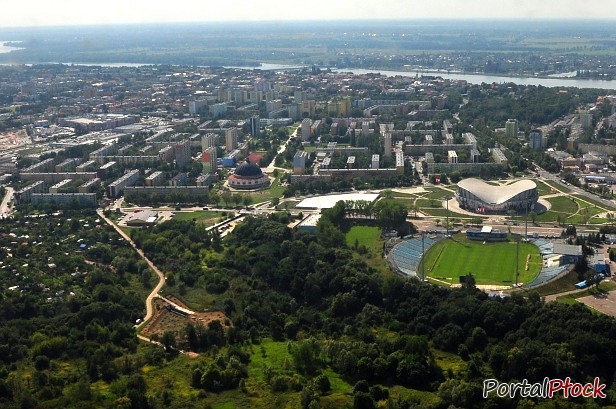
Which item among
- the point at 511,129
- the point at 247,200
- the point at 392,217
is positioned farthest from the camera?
the point at 511,129

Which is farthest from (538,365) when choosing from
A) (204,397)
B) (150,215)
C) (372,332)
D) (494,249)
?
(150,215)

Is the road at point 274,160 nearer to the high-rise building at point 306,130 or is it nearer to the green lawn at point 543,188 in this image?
the high-rise building at point 306,130

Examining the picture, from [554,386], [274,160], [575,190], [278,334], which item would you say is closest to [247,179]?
[274,160]

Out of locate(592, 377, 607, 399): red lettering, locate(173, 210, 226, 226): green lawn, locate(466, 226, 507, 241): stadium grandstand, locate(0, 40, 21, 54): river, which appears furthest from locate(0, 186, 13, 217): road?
locate(592, 377, 607, 399): red lettering

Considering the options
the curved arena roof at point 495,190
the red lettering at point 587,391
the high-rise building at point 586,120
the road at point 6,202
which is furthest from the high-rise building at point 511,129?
the red lettering at point 587,391

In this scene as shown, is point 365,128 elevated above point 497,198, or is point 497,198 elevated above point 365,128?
point 497,198

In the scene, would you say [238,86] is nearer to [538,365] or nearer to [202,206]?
[202,206]

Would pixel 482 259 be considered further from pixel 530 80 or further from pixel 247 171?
pixel 530 80
